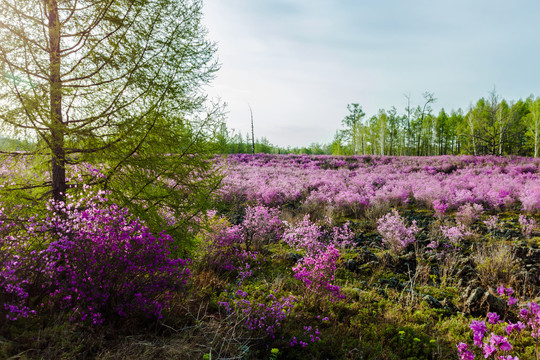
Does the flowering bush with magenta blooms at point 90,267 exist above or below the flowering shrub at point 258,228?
above

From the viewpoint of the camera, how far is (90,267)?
3.04 metres

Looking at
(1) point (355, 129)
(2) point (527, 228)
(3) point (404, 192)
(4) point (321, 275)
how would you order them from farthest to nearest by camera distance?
(1) point (355, 129), (3) point (404, 192), (2) point (527, 228), (4) point (321, 275)

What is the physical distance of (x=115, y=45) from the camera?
13.2ft

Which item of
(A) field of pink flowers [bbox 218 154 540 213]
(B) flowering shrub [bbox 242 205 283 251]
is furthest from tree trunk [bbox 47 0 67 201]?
(B) flowering shrub [bbox 242 205 283 251]

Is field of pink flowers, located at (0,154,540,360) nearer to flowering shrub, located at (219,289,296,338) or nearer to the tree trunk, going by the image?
flowering shrub, located at (219,289,296,338)

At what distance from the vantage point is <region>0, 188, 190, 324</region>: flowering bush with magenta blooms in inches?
116

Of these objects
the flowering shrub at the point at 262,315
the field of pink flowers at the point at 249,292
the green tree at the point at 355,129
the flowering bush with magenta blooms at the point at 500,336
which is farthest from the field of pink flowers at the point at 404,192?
the green tree at the point at 355,129

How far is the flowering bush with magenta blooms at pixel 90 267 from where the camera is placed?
2949 mm

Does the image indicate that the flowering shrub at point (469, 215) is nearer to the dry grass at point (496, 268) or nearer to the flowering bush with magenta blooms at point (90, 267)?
the dry grass at point (496, 268)

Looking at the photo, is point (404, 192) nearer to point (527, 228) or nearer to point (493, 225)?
point (493, 225)

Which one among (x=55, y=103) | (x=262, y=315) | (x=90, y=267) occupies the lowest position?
(x=262, y=315)

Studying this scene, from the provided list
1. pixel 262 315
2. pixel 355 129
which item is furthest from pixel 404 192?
pixel 355 129

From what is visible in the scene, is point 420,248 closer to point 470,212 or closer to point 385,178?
point 470,212

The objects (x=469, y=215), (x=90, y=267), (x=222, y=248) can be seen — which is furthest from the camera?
(x=469, y=215)
